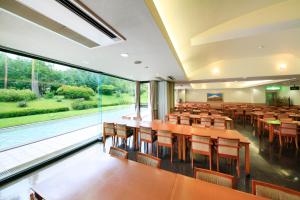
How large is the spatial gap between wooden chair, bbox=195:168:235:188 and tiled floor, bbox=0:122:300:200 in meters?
1.32

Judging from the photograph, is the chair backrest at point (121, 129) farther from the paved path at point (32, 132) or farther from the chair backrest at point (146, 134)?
the paved path at point (32, 132)

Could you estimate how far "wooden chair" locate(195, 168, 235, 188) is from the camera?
3.99ft

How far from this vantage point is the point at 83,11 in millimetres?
1181

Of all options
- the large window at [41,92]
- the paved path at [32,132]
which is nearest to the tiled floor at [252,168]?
the large window at [41,92]

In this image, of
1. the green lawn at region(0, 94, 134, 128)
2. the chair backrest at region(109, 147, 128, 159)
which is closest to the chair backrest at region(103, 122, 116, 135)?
the green lawn at region(0, 94, 134, 128)

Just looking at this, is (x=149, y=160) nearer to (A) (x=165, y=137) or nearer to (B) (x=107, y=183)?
(B) (x=107, y=183)

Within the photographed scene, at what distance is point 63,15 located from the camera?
47.9 inches

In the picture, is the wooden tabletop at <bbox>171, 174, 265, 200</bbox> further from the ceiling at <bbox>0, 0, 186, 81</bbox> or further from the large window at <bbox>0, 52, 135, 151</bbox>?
the large window at <bbox>0, 52, 135, 151</bbox>

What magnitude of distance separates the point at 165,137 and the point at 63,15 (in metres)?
2.77

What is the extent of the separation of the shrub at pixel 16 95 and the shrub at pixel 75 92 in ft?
4.10

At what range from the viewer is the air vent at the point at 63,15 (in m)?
1.08

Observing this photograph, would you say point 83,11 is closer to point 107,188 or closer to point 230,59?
point 107,188

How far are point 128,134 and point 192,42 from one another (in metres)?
3.12

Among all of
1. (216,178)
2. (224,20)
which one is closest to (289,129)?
(224,20)
